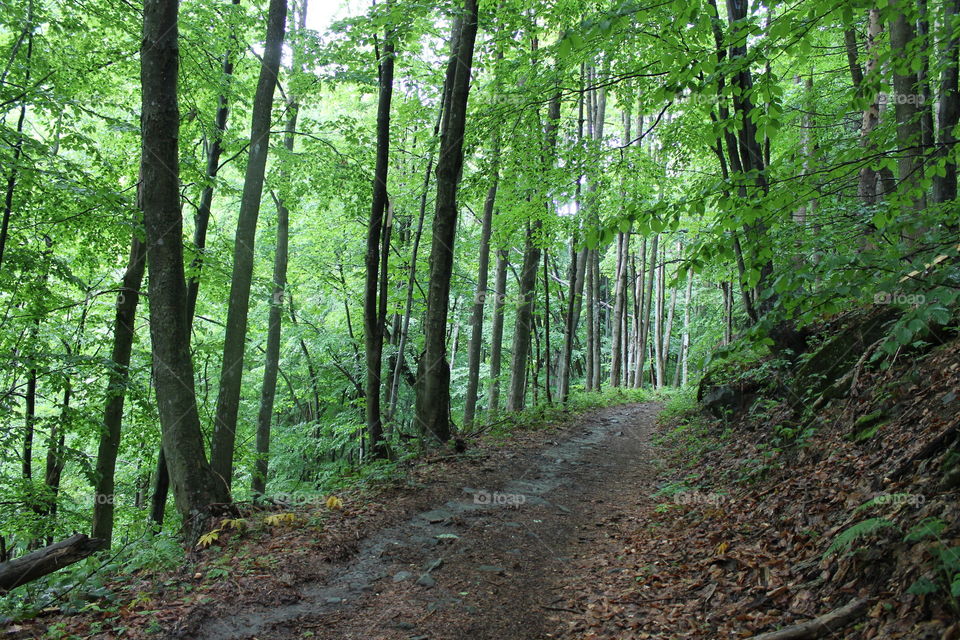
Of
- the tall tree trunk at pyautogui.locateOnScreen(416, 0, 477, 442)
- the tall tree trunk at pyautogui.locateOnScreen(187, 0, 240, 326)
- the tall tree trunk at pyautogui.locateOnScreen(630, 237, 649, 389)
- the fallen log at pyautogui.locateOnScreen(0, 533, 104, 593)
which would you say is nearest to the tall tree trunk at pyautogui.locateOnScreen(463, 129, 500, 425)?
the tall tree trunk at pyautogui.locateOnScreen(416, 0, 477, 442)

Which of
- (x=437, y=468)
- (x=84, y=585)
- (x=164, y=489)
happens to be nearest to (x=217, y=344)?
(x=164, y=489)

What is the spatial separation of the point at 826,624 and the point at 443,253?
7.17 m

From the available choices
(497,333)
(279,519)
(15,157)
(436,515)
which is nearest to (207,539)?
(279,519)

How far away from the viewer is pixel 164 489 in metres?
10.4

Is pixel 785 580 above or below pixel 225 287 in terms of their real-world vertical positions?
below

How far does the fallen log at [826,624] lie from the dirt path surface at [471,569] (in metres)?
1.62

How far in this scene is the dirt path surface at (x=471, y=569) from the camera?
404 cm

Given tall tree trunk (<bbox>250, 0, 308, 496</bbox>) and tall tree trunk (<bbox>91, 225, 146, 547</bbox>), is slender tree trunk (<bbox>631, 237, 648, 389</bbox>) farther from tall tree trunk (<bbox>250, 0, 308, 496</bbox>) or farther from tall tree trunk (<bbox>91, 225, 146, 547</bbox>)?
tall tree trunk (<bbox>91, 225, 146, 547</bbox>)

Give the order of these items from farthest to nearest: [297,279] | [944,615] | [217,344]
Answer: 1. [297,279]
2. [217,344]
3. [944,615]

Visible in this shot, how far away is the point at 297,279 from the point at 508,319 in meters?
11.6

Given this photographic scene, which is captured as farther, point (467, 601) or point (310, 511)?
point (310, 511)

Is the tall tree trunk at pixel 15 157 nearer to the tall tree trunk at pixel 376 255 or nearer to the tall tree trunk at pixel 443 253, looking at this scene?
the tall tree trunk at pixel 376 255

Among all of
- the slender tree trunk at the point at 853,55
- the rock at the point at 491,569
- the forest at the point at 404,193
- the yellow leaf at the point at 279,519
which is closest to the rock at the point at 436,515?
the rock at the point at 491,569

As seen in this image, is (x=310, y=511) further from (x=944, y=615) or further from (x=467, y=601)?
(x=944, y=615)
